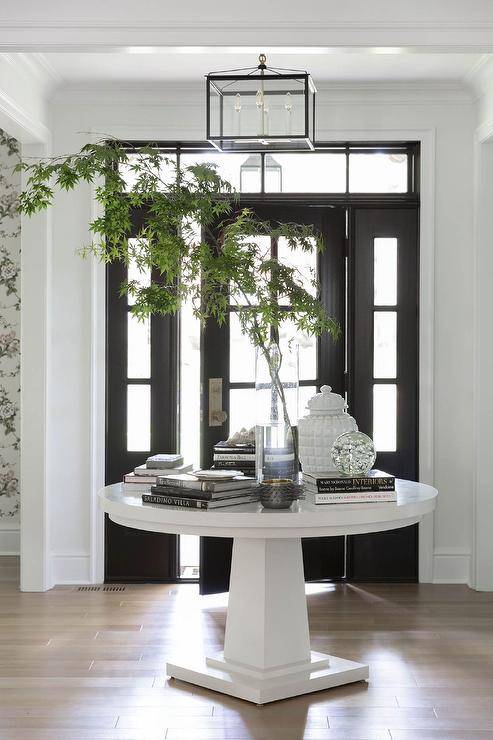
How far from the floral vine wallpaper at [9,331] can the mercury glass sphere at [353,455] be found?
332 centimetres

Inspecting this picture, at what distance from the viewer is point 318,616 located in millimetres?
4914

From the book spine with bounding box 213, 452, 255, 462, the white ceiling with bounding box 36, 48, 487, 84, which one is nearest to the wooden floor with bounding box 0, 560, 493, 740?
the book spine with bounding box 213, 452, 255, 462

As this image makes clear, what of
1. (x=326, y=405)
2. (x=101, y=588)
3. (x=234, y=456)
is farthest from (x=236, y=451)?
(x=101, y=588)

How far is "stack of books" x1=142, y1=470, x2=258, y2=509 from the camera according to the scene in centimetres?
337

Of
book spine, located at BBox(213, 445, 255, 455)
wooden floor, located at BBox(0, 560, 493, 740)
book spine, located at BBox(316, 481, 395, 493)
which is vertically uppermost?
book spine, located at BBox(213, 445, 255, 455)

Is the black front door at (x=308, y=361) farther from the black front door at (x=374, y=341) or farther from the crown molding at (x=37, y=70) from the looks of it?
the crown molding at (x=37, y=70)

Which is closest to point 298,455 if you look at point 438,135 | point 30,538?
point 30,538

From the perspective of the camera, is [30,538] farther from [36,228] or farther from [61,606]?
[36,228]

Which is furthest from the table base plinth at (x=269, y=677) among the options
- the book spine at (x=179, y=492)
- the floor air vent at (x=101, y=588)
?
the floor air vent at (x=101, y=588)

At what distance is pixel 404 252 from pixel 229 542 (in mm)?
2018

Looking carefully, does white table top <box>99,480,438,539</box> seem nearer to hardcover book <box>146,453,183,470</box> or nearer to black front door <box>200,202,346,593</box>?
hardcover book <box>146,453,183,470</box>

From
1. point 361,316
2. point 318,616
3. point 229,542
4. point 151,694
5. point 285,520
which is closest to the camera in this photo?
point 285,520

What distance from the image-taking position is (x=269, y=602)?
11.9ft

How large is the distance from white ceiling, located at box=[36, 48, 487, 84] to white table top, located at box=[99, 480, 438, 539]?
8.77 ft
